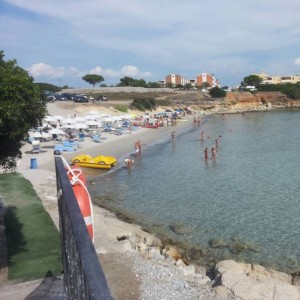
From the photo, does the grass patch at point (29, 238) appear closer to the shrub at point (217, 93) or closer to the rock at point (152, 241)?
the rock at point (152, 241)

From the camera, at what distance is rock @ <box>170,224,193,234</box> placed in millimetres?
16812

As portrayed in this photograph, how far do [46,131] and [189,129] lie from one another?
30.1m

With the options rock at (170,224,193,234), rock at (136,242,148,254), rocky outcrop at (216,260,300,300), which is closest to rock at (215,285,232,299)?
rocky outcrop at (216,260,300,300)

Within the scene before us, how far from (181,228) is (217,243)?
7.36ft

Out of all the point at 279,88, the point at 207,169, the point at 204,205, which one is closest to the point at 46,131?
the point at 207,169

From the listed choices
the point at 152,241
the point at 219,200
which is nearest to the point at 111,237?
the point at 152,241

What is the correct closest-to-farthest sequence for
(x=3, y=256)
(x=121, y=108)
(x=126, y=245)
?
(x=3, y=256) → (x=126, y=245) → (x=121, y=108)

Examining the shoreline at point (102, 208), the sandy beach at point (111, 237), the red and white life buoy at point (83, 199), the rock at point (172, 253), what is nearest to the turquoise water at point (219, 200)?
the rock at point (172, 253)

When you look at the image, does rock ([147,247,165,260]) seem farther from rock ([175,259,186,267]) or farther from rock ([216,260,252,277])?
rock ([216,260,252,277])

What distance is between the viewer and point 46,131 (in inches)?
1550

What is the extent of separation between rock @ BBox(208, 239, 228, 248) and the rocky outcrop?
2.32 m

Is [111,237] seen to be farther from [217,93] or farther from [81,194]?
[217,93]

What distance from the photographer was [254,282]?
1123 cm

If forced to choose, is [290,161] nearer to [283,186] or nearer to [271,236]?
[283,186]
